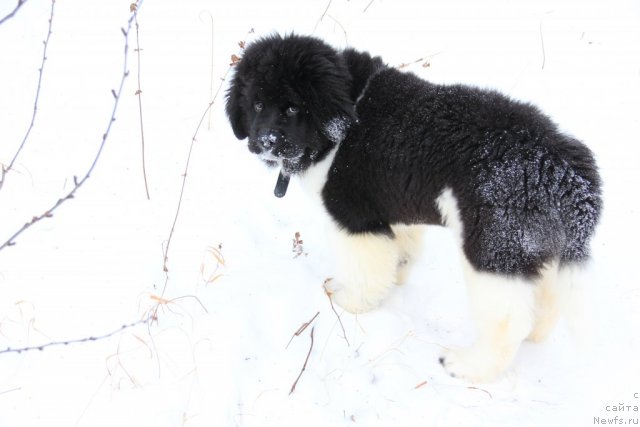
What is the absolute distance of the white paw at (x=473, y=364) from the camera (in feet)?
8.63

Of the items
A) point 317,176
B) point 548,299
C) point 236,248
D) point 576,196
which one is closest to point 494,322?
point 548,299

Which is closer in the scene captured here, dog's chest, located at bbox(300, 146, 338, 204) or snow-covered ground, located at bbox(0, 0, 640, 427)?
snow-covered ground, located at bbox(0, 0, 640, 427)

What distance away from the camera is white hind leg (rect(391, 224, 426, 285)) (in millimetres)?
3234

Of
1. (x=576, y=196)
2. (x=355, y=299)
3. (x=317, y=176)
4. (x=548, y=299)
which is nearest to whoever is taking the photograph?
(x=576, y=196)

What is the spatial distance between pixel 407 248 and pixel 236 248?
1.11 metres

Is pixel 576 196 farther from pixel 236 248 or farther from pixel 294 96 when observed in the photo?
pixel 236 248

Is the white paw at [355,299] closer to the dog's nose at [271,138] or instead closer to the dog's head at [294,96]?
the dog's head at [294,96]

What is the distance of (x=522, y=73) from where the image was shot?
452 cm

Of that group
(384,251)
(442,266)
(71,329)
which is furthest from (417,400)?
(71,329)

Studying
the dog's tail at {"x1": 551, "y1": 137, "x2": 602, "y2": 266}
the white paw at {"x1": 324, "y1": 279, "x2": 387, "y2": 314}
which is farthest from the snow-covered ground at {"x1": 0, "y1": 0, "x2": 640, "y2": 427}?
the dog's tail at {"x1": 551, "y1": 137, "x2": 602, "y2": 266}

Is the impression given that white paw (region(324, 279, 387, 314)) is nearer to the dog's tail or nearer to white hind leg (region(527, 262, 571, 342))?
white hind leg (region(527, 262, 571, 342))

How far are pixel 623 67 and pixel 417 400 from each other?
11.9ft

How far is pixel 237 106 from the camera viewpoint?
2.79 m

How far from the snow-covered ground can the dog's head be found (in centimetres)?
98
